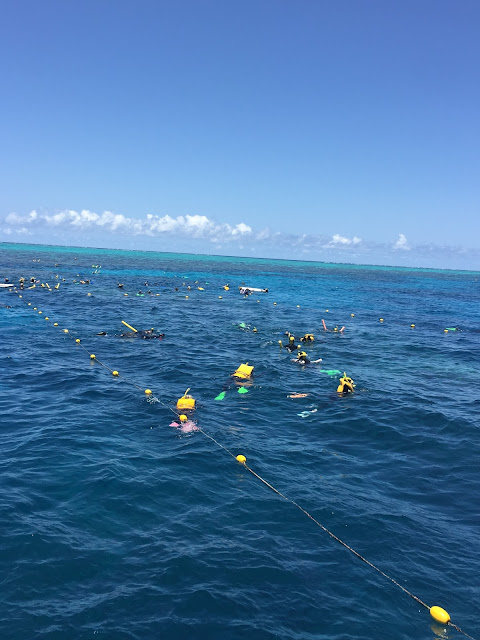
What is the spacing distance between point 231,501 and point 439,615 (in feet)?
20.5

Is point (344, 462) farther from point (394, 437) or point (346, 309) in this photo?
point (346, 309)

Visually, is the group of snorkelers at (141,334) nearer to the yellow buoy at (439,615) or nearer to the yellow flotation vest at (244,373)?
the yellow flotation vest at (244,373)

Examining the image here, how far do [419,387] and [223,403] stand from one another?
481 inches

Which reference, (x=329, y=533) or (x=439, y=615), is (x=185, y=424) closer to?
(x=329, y=533)

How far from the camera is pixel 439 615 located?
9.41 meters

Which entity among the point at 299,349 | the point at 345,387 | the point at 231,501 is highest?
the point at 299,349

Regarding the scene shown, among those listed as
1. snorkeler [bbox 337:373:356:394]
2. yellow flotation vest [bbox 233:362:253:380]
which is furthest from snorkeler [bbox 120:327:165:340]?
snorkeler [bbox 337:373:356:394]

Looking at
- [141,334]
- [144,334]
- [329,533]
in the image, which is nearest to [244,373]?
[329,533]

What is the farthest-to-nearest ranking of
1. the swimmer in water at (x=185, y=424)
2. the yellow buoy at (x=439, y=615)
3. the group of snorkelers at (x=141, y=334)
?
the group of snorkelers at (x=141, y=334)
the swimmer in water at (x=185, y=424)
the yellow buoy at (x=439, y=615)

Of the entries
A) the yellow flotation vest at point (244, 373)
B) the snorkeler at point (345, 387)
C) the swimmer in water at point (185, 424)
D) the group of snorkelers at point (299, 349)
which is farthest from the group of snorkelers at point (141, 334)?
the snorkeler at point (345, 387)

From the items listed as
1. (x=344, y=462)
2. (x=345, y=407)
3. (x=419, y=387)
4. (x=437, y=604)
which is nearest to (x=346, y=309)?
(x=419, y=387)

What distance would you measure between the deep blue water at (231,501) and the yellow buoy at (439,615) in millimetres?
269

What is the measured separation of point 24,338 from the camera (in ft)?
108

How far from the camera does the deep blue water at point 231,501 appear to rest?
9.39 m
